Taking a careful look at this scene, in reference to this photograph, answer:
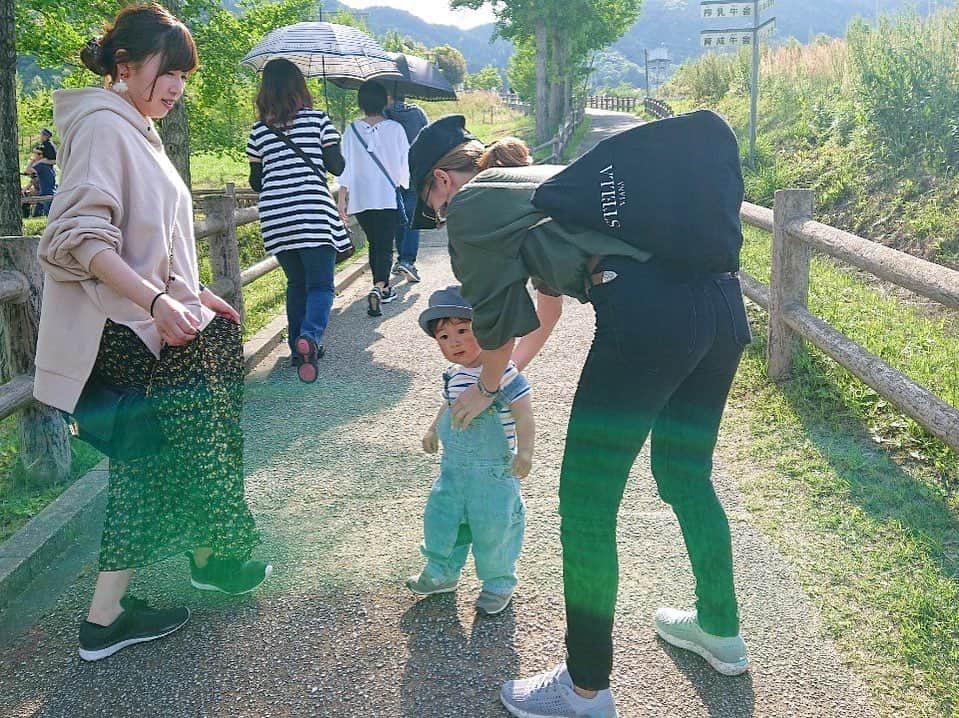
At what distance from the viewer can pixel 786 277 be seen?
5.26m

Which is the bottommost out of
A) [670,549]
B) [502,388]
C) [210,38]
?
[670,549]

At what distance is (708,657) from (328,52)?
630 cm

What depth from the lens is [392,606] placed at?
314 centimetres

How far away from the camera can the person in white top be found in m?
7.08

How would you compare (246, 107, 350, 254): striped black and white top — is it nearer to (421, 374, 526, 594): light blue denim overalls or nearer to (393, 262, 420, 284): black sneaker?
(421, 374, 526, 594): light blue denim overalls

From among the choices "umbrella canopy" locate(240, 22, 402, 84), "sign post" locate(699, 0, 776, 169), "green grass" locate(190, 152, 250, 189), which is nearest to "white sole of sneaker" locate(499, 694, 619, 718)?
"umbrella canopy" locate(240, 22, 402, 84)

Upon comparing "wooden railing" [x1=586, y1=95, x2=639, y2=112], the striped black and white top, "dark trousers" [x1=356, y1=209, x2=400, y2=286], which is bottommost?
"dark trousers" [x1=356, y1=209, x2=400, y2=286]

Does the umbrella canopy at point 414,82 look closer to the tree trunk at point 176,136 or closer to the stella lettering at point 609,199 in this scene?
the tree trunk at point 176,136

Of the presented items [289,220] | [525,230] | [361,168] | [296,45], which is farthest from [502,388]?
[296,45]

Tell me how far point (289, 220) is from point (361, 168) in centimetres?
176

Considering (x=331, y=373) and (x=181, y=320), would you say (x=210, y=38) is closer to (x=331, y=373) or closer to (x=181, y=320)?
(x=331, y=373)

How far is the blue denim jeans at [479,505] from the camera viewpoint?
293 centimetres

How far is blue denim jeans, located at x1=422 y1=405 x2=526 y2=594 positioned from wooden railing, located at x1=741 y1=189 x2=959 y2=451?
1.77 meters

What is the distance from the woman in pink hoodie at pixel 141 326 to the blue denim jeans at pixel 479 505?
670 millimetres
